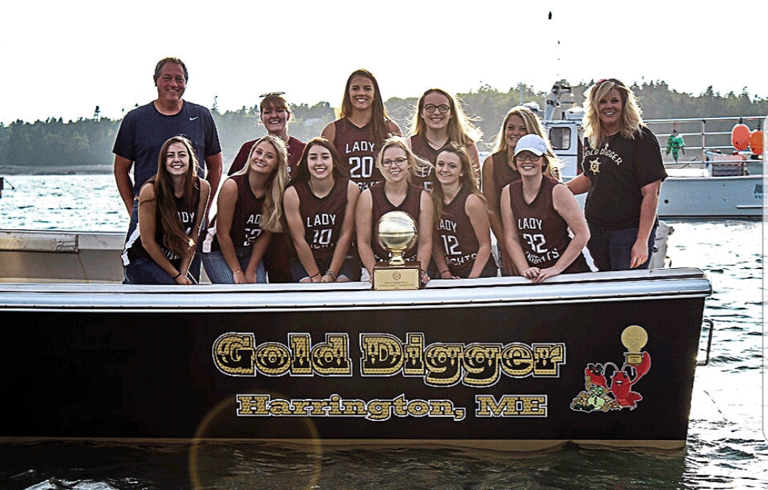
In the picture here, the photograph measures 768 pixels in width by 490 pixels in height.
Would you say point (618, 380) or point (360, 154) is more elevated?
point (360, 154)

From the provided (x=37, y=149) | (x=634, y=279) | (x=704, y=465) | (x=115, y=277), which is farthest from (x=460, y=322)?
(x=37, y=149)

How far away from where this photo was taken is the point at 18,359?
4711mm

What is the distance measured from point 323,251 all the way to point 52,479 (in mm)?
1769

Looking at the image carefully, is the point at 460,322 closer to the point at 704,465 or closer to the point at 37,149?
the point at 704,465

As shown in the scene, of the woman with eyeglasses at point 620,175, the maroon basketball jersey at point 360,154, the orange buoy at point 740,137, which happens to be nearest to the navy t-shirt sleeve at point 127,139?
the maroon basketball jersey at point 360,154

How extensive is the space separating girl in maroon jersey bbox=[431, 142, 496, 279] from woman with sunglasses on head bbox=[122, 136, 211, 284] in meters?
1.25

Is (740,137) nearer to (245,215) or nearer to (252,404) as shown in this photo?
(245,215)

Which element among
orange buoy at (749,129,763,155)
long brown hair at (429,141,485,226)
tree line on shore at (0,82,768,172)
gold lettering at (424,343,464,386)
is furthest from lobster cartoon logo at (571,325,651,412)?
tree line on shore at (0,82,768,172)

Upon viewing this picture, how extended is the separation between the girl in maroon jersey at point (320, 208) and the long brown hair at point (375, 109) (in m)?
0.46

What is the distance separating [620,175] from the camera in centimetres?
502

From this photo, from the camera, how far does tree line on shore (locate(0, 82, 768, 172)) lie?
219 feet

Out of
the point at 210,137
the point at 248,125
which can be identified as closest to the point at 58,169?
the point at 248,125

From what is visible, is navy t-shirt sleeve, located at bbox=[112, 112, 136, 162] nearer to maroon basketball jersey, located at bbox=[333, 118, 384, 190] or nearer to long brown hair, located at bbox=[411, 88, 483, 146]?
maroon basketball jersey, located at bbox=[333, 118, 384, 190]

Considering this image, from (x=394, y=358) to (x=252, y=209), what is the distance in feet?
3.83
